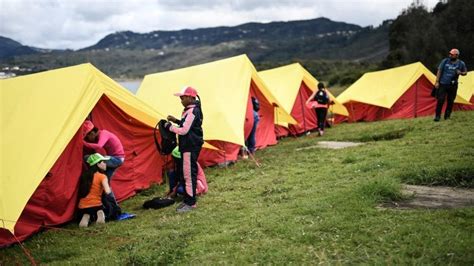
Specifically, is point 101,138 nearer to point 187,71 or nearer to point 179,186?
point 179,186

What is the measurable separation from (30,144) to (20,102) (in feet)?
4.91

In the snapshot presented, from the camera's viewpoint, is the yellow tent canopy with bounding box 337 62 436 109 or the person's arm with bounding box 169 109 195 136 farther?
the yellow tent canopy with bounding box 337 62 436 109

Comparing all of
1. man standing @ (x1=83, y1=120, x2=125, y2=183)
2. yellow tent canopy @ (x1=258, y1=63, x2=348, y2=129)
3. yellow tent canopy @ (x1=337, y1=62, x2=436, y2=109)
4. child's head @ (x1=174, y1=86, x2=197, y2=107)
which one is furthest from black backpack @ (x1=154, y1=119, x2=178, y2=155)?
yellow tent canopy @ (x1=337, y1=62, x2=436, y2=109)

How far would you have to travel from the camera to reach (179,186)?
8.80 meters

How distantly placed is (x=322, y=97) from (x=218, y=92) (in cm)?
472

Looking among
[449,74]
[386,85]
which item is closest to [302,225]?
[449,74]

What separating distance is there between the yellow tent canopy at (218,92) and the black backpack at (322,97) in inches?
61.8

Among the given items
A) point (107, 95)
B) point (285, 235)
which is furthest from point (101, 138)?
point (285, 235)

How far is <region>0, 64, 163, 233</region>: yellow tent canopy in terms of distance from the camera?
21.6ft

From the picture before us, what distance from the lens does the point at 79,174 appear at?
798cm

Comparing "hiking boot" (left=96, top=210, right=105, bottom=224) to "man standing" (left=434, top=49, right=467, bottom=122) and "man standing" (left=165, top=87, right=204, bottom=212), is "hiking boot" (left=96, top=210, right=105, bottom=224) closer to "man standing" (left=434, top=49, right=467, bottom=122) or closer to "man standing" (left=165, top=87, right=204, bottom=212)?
"man standing" (left=165, top=87, right=204, bottom=212)

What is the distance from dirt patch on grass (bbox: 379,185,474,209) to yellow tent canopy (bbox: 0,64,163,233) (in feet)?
16.7

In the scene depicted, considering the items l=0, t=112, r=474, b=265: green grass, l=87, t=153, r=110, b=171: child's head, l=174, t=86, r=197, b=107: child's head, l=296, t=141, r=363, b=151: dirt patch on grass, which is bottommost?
l=296, t=141, r=363, b=151: dirt patch on grass

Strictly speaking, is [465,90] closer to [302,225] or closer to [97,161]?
[302,225]
